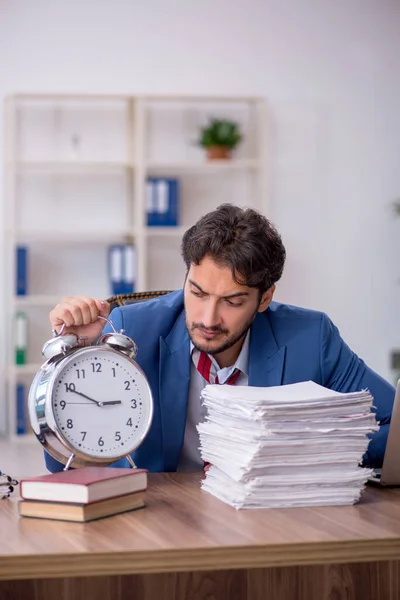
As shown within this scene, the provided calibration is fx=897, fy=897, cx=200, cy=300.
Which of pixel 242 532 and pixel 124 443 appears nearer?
pixel 242 532

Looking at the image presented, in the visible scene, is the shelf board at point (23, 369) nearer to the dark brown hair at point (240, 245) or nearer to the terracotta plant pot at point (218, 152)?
the terracotta plant pot at point (218, 152)

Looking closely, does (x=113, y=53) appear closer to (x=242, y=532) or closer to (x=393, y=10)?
(x=393, y=10)

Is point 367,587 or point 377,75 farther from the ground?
point 377,75

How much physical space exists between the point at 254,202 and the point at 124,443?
4.51 m

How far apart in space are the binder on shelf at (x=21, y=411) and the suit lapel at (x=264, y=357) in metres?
3.74

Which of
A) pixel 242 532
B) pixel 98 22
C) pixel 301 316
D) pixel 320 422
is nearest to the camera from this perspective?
pixel 242 532

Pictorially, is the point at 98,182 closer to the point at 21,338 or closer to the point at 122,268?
the point at 122,268

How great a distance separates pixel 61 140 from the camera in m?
5.98

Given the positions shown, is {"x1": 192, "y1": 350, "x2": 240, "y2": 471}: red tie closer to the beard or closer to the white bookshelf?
the beard

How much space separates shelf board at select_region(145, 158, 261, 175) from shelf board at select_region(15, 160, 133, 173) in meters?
0.21

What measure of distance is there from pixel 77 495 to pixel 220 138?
15.1 feet

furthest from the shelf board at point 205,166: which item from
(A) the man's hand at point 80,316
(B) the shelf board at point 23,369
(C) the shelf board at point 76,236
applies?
(A) the man's hand at point 80,316

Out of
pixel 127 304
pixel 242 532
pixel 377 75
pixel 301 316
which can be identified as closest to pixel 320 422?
pixel 242 532

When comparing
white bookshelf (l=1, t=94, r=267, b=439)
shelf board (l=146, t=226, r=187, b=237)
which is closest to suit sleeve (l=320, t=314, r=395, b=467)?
shelf board (l=146, t=226, r=187, b=237)
